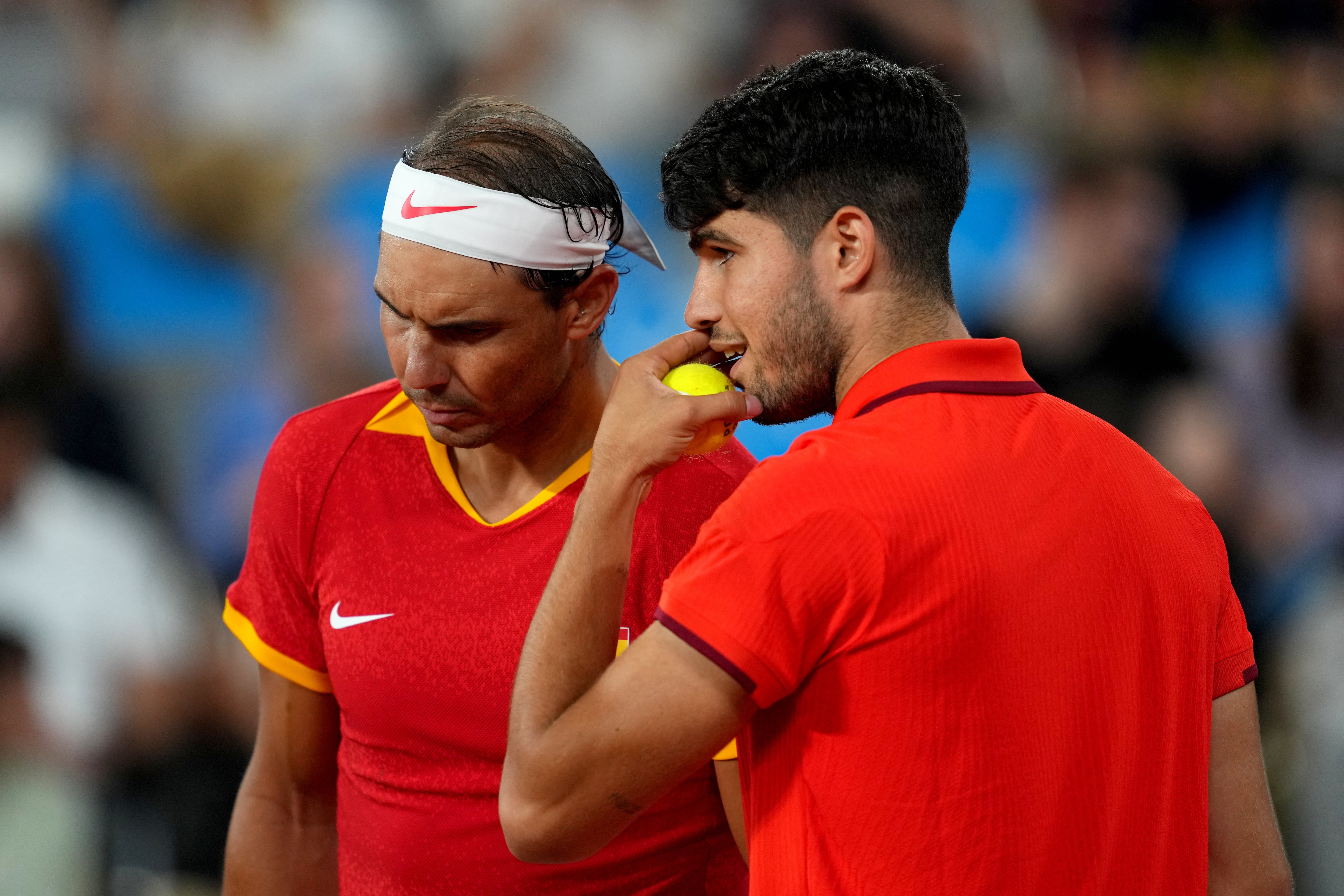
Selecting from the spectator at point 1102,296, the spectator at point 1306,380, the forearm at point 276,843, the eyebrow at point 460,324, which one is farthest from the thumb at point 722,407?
the spectator at point 1306,380

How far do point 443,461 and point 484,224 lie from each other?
456mm

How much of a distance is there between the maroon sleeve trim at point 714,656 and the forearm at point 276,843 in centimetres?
124

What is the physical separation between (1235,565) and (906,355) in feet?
11.5

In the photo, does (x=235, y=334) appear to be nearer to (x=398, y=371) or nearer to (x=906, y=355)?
(x=398, y=371)

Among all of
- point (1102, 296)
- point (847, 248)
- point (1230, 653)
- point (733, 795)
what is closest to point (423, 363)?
point (847, 248)

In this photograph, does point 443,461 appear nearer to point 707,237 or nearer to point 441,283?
point 441,283

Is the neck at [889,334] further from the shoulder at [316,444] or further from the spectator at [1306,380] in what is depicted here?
the spectator at [1306,380]

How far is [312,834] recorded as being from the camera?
237cm

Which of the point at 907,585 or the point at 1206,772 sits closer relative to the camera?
the point at 907,585

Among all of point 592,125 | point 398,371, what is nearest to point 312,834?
point 398,371

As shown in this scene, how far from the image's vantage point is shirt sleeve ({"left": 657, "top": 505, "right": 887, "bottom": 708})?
1368 millimetres

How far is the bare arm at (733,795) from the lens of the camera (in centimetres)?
195

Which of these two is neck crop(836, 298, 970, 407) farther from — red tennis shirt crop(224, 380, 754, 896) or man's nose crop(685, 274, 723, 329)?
red tennis shirt crop(224, 380, 754, 896)

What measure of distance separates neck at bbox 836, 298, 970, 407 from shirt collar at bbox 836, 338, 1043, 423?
0.07ft
